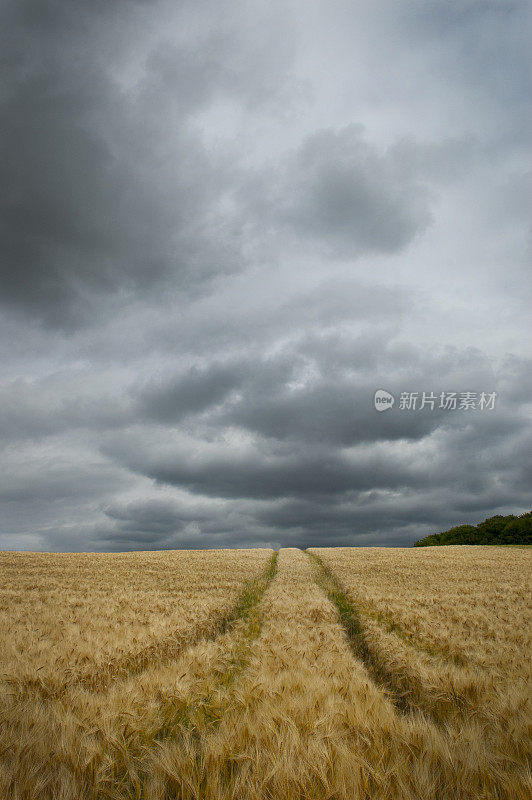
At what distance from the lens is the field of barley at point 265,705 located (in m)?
2.66

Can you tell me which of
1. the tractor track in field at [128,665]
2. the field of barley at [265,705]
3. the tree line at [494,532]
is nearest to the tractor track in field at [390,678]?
the field of barley at [265,705]

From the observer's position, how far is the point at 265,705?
3.88m

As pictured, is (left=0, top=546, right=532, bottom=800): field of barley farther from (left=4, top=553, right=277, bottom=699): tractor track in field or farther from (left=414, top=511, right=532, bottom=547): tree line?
(left=414, top=511, right=532, bottom=547): tree line

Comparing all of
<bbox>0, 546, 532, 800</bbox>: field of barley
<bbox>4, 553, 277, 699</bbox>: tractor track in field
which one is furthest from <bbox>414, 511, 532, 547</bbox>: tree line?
<bbox>4, 553, 277, 699</bbox>: tractor track in field

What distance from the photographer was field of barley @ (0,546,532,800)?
2664 millimetres

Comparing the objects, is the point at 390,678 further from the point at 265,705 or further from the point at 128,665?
the point at 128,665

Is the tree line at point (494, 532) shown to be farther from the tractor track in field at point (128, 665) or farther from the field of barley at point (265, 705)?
the tractor track in field at point (128, 665)

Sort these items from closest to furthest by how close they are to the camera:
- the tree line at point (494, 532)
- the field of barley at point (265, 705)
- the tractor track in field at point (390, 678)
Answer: the field of barley at point (265, 705)
the tractor track in field at point (390, 678)
the tree line at point (494, 532)

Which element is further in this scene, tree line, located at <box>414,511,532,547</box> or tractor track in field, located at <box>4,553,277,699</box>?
tree line, located at <box>414,511,532,547</box>

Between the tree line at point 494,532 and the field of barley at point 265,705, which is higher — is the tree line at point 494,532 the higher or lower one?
the lower one

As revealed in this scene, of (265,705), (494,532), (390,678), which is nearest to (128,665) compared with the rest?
(265,705)

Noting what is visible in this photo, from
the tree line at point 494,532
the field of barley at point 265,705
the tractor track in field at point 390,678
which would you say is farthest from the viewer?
the tree line at point 494,532

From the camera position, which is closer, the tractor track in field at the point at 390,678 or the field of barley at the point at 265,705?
the field of barley at the point at 265,705

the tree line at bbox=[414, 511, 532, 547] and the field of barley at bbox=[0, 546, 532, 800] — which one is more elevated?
the field of barley at bbox=[0, 546, 532, 800]
